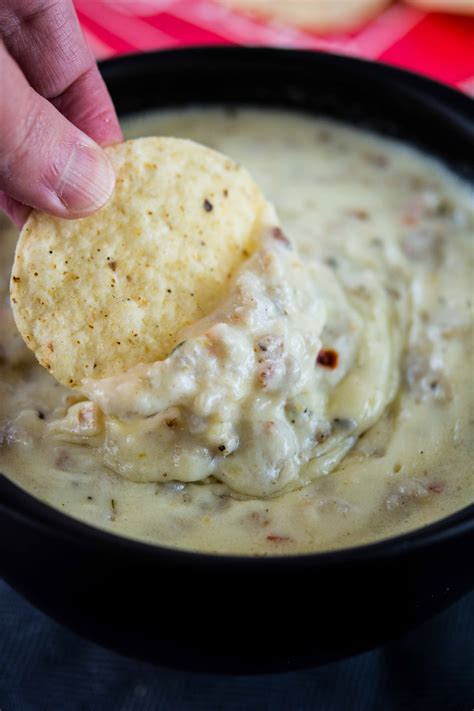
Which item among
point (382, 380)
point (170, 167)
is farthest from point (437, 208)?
point (170, 167)

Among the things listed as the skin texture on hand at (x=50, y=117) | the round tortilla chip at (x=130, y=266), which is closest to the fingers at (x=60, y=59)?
the skin texture on hand at (x=50, y=117)

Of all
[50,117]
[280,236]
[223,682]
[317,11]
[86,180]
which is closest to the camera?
[50,117]

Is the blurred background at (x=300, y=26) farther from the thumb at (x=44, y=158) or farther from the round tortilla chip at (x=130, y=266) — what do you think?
the thumb at (x=44, y=158)

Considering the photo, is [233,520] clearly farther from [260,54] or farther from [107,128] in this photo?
[260,54]

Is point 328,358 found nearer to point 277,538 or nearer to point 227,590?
point 277,538

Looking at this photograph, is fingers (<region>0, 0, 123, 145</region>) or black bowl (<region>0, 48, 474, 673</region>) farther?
fingers (<region>0, 0, 123, 145</region>)

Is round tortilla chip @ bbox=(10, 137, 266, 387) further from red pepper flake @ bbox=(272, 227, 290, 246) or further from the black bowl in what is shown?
the black bowl

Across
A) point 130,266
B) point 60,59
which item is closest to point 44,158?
point 130,266

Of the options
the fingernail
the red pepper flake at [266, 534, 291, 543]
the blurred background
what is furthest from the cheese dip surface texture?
the blurred background
